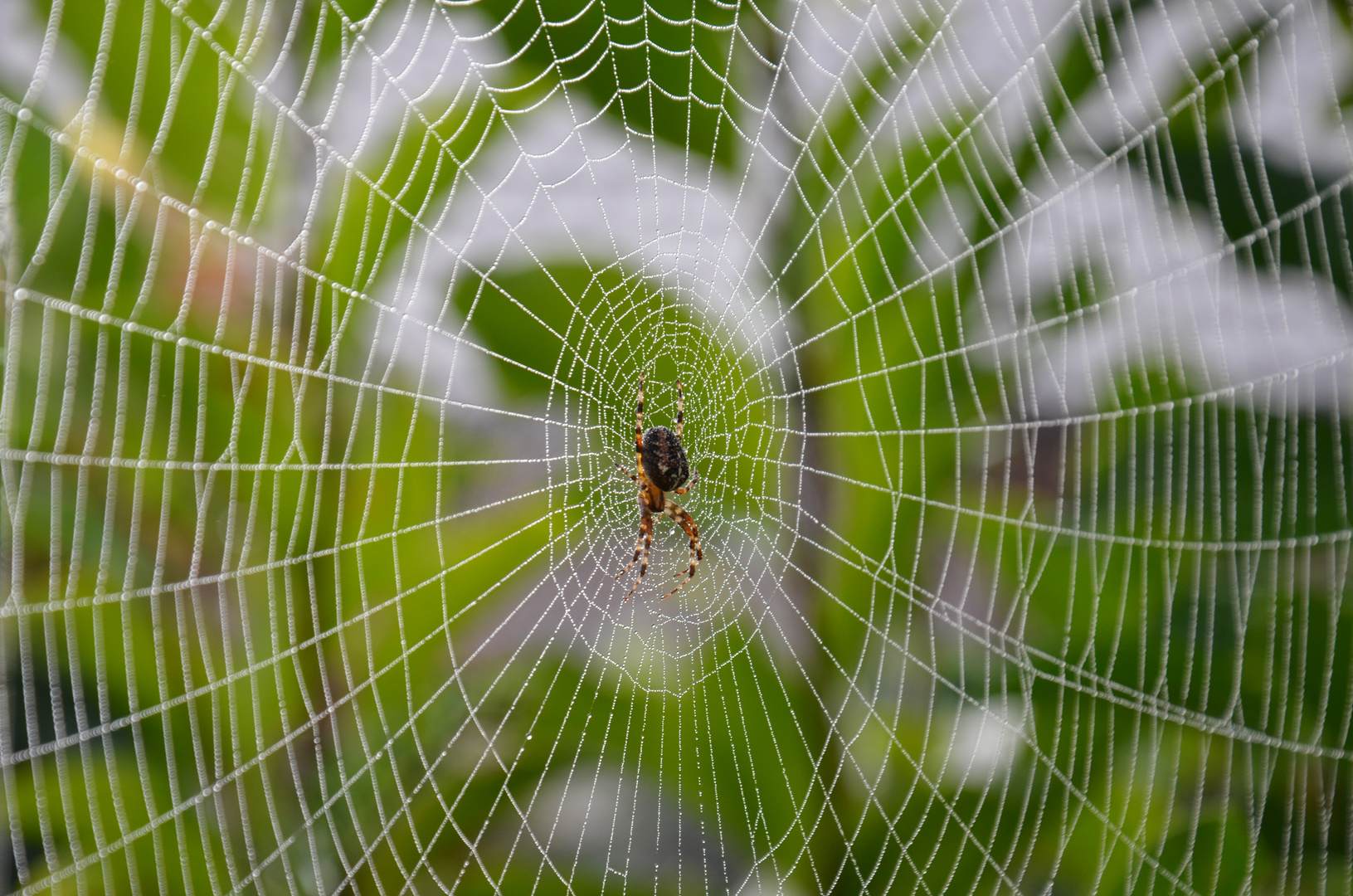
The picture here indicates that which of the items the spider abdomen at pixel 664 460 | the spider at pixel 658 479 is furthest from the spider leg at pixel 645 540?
the spider abdomen at pixel 664 460

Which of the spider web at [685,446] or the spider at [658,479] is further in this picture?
the spider at [658,479]

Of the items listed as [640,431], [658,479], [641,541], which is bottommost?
[641,541]

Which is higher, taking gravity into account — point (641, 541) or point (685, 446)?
point (685, 446)

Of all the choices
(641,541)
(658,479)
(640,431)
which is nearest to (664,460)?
(658,479)

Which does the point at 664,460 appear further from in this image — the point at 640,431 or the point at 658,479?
the point at 640,431

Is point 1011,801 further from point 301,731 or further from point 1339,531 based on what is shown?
point 301,731

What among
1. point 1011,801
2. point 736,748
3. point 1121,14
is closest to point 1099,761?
point 1011,801

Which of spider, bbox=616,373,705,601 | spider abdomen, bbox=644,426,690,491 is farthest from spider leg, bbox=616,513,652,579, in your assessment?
spider abdomen, bbox=644,426,690,491

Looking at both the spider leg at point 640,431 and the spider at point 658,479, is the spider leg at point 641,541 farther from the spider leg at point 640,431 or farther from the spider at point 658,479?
the spider leg at point 640,431

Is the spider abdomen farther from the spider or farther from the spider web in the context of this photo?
the spider web
